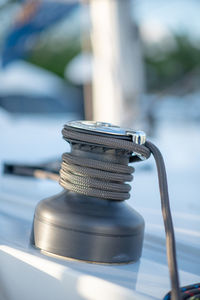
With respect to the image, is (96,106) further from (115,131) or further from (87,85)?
(115,131)

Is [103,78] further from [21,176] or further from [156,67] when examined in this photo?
[156,67]

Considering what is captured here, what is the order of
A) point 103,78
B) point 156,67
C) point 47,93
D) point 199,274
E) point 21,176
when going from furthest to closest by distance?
point 156,67 < point 47,93 < point 103,78 < point 21,176 < point 199,274

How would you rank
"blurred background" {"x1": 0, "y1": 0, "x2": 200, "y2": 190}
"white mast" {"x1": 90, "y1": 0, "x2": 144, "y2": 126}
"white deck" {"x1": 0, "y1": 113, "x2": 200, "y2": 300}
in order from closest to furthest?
"white deck" {"x1": 0, "y1": 113, "x2": 200, "y2": 300}, "blurred background" {"x1": 0, "y1": 0, "x2": 200, "y2": 190}, "white mast" {"x1": 90, "y1": 0, "x2": 144, "y2": 126}

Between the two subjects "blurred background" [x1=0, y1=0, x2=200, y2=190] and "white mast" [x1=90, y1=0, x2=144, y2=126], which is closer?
"blurred background" [x1=0, y1=0, x2=200, y2=190]

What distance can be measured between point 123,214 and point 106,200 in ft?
0.10

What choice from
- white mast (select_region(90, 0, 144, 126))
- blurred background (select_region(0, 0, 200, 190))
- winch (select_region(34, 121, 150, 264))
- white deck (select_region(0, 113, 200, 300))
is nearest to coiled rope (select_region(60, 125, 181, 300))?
winch (select_region(34, 121, 150, 264))

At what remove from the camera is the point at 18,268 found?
2.04 ft

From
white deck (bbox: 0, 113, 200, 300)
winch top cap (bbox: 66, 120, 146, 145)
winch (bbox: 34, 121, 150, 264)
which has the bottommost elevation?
white deck (bbox: 0, 113, 200, 300)

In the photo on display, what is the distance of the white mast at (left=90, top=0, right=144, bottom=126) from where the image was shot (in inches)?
128

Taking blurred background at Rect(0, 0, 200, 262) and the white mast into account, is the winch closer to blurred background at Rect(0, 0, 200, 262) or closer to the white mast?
blurred background at Rect(0, 0, 200, 262)

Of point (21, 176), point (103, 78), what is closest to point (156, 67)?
point (103, 78)

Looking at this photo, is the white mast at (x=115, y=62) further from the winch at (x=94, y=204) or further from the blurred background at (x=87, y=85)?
the winch at (x=94, y=204)

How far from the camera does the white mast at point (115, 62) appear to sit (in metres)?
3.26

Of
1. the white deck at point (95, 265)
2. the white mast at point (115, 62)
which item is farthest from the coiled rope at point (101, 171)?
the white mast at point (115, 62)
